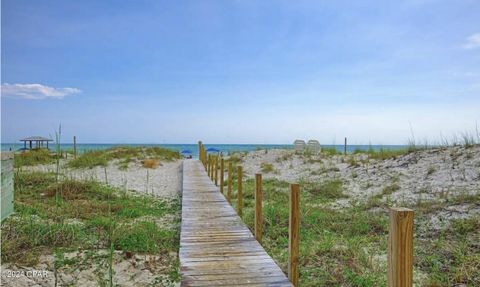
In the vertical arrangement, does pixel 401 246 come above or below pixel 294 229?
above

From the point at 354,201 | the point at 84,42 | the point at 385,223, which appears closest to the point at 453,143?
the point at 354,201

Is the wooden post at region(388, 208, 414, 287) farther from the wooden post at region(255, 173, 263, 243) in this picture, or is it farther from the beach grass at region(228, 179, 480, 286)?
the wooden post at region(255, 173, 263, 243)

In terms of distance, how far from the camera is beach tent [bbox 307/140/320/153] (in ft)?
70.9

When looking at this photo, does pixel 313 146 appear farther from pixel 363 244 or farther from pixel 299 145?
pixel 363 244

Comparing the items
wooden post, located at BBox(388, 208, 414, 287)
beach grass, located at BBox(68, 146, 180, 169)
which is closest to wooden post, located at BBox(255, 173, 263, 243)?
wooden post, located at BBox(388, 208, 414, 287)

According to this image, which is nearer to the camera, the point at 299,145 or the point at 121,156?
Result: the point at 121,156

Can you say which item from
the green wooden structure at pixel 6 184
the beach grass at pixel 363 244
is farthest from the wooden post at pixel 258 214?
the green wooden structure at pixel 6 184

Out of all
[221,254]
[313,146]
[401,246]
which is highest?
[313,146]

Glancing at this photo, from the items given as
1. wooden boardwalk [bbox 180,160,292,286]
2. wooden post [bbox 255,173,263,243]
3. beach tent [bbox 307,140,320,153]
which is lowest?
wooden boardwalk [bbox 180,160,292,286]

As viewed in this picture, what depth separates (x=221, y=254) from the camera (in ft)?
14.2

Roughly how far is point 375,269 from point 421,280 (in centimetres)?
49

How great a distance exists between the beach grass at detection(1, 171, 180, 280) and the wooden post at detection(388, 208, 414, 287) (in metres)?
2.88

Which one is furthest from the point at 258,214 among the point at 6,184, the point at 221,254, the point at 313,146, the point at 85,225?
the point at 313,146

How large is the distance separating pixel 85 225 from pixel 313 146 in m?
17.5
